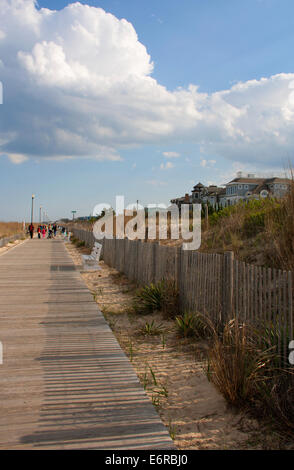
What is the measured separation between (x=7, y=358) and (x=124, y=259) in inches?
333

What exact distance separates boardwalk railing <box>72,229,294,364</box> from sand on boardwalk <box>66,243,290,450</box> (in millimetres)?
668

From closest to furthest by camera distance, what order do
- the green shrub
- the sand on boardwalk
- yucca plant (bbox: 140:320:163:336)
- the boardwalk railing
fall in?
the sand on boardwalk, the boardwalk railing, yucca plant (bbox: 140:320:163:336), the green shrub

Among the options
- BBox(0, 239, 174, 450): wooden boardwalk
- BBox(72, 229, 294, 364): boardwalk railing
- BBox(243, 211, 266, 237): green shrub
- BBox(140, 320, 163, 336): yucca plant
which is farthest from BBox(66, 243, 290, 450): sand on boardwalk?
BBox(243, 211, 266, 237): green shrub

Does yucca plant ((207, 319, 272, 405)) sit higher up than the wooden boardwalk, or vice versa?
yucca plant ((207, 319, 272, 405))

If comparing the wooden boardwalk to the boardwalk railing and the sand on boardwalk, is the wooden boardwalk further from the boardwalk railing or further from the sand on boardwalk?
the boardwalk railing

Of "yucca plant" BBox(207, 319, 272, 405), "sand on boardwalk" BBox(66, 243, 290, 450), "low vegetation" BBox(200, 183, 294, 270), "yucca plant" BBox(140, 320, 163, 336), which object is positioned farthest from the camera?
"low vegetation" BBox(200, 183, 294, 270)

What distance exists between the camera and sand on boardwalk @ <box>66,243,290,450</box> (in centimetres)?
326

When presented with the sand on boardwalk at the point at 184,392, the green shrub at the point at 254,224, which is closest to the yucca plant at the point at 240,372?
the sand on boardwalk at the point at 184,392

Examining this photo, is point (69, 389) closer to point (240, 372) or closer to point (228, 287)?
point (240, 372)

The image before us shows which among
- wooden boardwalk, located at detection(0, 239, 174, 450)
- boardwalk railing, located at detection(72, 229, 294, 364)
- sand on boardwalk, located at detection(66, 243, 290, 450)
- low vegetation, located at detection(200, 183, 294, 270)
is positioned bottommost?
sand on boardwalk, located at detection(66, 243, 290, 450)

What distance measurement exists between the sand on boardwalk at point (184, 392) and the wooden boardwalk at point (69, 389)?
21 cm

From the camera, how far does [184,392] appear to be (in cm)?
423

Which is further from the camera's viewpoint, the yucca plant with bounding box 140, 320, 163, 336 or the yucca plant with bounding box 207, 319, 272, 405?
the yucca plant with bounding box 140, 320, 163, 336
